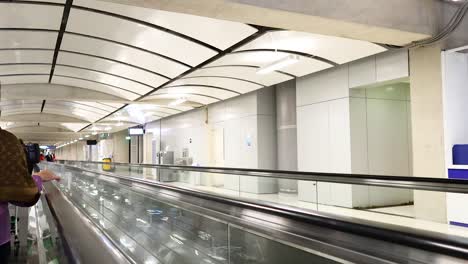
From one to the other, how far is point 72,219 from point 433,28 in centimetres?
666

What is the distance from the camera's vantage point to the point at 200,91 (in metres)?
13.4

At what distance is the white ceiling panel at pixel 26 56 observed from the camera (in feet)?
30.1

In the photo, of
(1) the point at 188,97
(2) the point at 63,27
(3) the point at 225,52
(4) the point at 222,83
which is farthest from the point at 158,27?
(1) the point at 188,97

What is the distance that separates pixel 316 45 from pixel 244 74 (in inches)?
122

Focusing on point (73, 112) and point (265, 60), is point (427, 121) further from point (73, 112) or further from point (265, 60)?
point (73, 112)

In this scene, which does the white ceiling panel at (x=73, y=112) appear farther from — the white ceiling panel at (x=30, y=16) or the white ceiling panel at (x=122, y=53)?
the white ceiling panel at (x=30, y=16)

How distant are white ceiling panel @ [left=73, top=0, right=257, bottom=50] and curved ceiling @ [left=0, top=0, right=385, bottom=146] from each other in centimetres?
2

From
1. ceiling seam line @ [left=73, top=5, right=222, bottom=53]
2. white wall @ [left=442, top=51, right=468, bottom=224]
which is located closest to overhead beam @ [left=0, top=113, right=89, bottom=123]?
ceiling seam line @ [left=73, top=5, right=222, bottom=53]

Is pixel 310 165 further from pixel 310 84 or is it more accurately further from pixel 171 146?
pixel 171 146

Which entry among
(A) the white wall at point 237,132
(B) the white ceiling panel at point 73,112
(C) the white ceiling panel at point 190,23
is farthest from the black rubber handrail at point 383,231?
(B) the white ceiling panel at point 73,112

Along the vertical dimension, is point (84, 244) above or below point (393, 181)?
below

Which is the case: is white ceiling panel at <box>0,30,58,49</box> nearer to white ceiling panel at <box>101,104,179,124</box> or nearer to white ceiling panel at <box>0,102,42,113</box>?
white ceiling panel at <box>101,104,179,124</box>

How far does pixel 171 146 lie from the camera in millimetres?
20156

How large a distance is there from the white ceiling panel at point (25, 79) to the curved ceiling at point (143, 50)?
3 centimetres
